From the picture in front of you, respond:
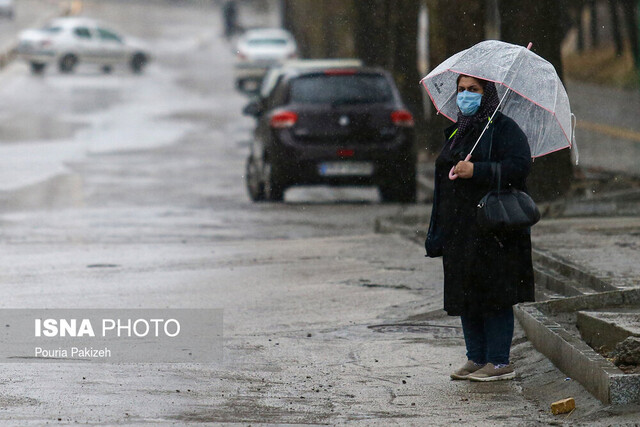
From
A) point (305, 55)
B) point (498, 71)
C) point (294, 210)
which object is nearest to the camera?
point (498, 71)

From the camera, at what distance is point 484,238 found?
23.9ft

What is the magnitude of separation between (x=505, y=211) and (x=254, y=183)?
38.0 feet

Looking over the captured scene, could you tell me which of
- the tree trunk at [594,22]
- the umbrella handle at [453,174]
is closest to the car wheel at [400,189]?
the umbrella handle at [453,174]

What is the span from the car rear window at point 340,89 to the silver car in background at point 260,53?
27636 millimetres

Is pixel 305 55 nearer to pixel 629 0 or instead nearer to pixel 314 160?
pixel 629 0

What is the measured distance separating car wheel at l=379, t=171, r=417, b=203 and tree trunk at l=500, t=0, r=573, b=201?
2.10 metres

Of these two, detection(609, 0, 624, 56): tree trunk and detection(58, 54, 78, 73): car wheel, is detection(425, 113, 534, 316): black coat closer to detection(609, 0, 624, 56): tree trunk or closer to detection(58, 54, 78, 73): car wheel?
detection(609, 0, 624, 56): tree trunk

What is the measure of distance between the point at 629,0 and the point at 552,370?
122 ft

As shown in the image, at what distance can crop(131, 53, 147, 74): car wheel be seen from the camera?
5075cm

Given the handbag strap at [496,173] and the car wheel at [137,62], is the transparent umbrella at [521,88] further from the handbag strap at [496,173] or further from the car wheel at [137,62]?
the car wheel at [137,62]

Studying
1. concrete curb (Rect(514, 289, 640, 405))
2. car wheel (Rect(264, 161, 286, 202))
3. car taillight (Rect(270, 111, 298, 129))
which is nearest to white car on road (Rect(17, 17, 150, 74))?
car wheel (Rect(264, 161, 286, 202))

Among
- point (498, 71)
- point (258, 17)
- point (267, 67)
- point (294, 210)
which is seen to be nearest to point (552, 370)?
point (498, 71)

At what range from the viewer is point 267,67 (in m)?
47.7

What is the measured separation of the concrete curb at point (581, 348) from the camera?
21.0 feet
